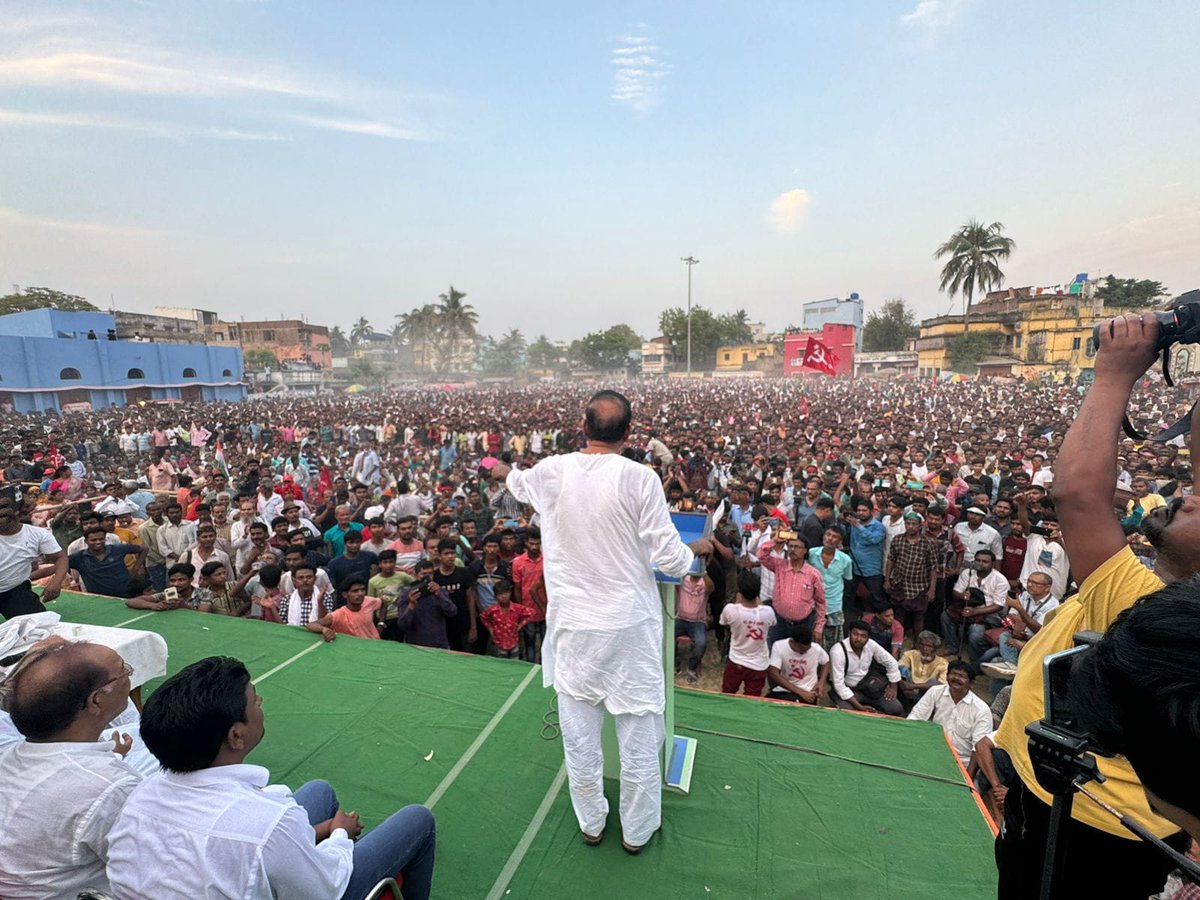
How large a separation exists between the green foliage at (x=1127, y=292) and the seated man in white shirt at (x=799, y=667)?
5248 cm

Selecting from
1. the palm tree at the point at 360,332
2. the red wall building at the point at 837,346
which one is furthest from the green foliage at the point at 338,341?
the red wall building at the point at 837,346

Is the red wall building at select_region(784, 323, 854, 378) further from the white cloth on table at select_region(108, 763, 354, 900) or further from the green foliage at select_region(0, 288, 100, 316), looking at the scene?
the green foliage at select_region(0, 288, 100, 316)

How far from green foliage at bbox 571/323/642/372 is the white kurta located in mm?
71329

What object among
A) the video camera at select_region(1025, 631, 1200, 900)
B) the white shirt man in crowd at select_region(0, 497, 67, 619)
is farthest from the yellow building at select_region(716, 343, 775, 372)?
the video camera at select_region(1025, 631, 1200, 900)

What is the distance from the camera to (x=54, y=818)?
1.50 metres

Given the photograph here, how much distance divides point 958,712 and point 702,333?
214ft

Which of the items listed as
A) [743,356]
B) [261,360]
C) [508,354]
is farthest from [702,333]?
[261,360]

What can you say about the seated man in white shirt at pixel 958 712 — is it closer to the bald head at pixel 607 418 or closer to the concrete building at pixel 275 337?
the bald head at pixel 607 418

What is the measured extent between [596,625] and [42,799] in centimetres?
166

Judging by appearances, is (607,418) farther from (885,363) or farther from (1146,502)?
(885,363)

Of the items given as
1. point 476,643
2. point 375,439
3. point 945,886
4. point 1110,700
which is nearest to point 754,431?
point 375,439

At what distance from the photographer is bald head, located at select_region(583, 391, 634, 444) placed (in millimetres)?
2176

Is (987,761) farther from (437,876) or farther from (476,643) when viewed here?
(476,643)

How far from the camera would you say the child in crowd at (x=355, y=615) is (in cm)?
443
